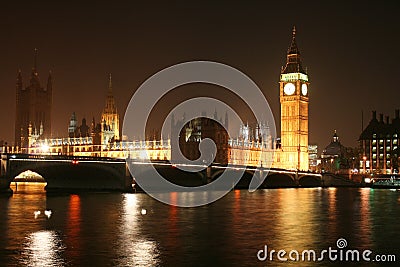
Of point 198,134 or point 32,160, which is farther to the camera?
point 198,134

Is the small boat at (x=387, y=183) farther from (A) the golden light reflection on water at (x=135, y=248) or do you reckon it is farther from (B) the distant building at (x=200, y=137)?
(A) the golden light reflection on water at (x=135, y=248)

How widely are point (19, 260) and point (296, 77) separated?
366ft

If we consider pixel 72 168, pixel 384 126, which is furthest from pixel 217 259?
pixel 384 126

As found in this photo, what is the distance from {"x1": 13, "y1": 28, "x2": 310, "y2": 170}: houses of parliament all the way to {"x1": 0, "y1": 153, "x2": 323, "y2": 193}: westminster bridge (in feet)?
60.3

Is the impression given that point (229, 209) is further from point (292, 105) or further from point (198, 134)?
point (292, 105)

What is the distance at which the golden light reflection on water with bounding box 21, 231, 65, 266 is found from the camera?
20672mm

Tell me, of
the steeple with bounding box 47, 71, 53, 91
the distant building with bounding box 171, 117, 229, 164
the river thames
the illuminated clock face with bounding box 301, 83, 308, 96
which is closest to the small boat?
the illuminated clock face with bounding box 301, 83, 308, 96

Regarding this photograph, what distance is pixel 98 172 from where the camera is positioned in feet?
232

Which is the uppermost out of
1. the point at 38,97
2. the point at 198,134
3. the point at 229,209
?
the point at 38,97

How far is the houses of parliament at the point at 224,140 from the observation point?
377 feet

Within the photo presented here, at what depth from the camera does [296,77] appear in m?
129

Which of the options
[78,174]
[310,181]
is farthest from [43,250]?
[310,181]

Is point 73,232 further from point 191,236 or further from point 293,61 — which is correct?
point 293,61

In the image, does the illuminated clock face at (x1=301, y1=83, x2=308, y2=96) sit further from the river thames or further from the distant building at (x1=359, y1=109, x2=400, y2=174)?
the river thames
